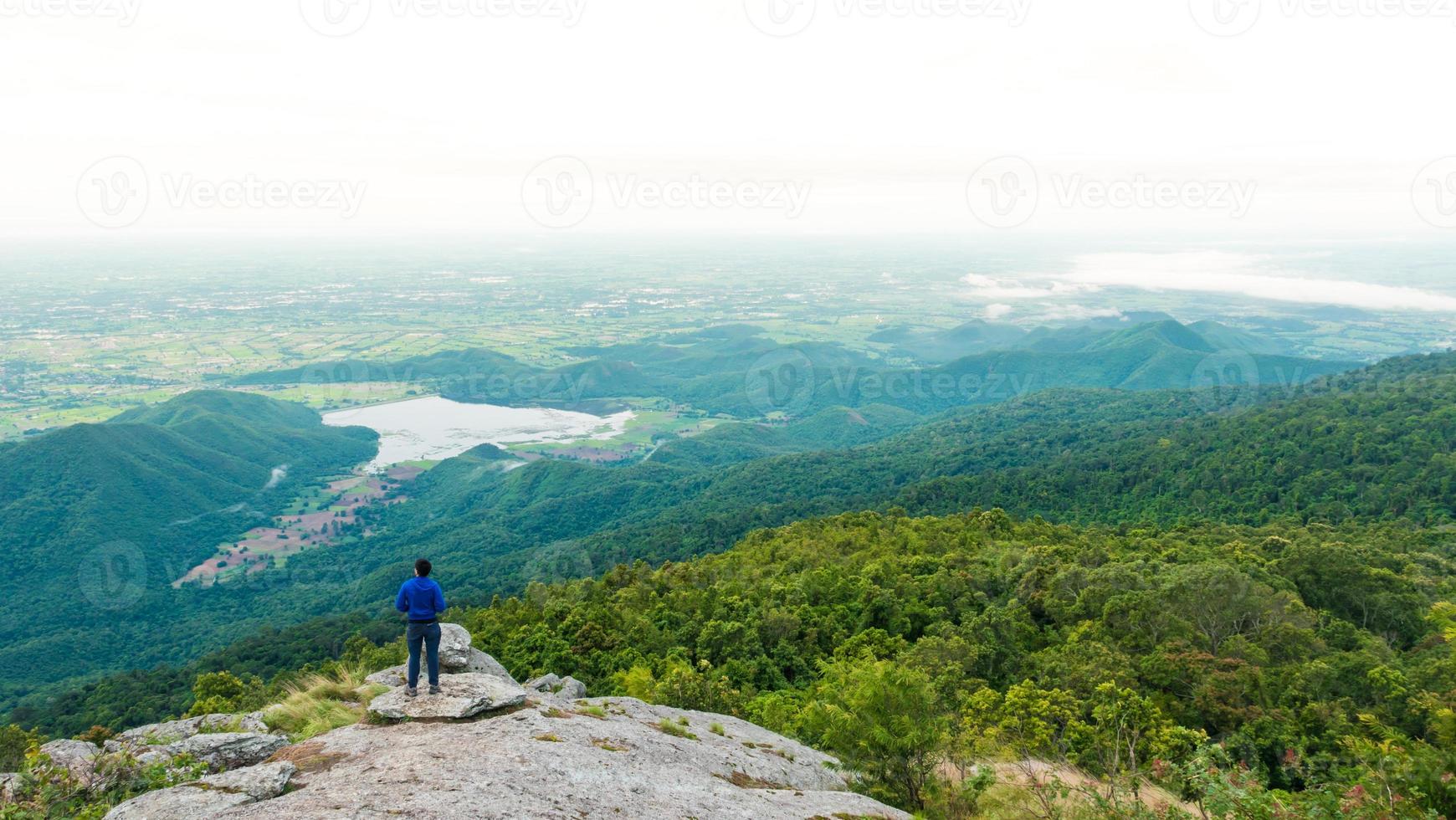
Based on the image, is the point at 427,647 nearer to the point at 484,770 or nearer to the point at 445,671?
the point at 445,671

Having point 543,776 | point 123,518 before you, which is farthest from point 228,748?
point 123,518

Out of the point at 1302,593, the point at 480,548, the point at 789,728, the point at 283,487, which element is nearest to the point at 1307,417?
the point at 1302,593

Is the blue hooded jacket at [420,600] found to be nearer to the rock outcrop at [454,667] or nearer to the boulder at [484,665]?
the rock outcrop at [454,667]

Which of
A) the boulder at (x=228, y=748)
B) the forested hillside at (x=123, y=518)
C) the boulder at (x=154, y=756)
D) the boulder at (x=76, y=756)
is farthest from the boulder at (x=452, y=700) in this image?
the forested hillside at (x=123, y=518)

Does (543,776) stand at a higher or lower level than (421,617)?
lower

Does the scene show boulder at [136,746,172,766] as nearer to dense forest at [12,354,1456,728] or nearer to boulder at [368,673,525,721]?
boulder at [368,673,525,721]

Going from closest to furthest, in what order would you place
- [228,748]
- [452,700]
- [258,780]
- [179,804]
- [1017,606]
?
1. [179,804]
2. [258,780]
3. [228,748]
4. [452,700]
5. [1017,606]

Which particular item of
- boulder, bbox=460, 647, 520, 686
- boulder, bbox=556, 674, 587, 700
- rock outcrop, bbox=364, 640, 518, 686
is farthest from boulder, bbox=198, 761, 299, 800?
boulder, bbox=556, 674, 587, 700

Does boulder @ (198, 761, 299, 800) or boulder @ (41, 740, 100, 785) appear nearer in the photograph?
boulder @ (198, 761, 299, 800)
